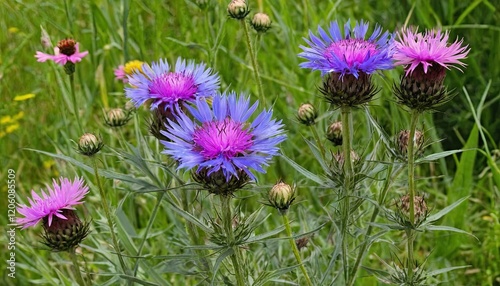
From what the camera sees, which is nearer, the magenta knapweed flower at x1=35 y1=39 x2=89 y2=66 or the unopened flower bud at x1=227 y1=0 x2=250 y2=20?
the unopened flower bud at x1=227 y1=0 x2=250 y2=20

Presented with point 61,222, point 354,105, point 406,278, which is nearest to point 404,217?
point 406,278

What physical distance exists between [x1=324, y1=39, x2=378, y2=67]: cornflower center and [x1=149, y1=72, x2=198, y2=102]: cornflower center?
0.29 meters

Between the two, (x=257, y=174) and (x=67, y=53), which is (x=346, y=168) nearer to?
(x=257, y=174)

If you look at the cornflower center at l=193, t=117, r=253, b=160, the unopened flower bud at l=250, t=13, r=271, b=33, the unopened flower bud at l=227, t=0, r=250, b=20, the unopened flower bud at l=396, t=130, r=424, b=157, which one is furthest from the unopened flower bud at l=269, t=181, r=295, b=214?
the unopened flower bud at l=250, t=13, r=271, b=33

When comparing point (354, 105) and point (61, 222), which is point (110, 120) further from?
point (354, 105)

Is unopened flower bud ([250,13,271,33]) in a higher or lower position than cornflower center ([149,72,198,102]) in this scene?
higher

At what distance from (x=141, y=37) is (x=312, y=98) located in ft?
2.01

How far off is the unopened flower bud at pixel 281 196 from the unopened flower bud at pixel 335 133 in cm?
26

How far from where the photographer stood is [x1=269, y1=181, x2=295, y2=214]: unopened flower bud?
1085mm

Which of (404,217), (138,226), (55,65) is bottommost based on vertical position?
(138,226)

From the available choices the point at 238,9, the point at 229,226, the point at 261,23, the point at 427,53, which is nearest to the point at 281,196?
the point at 229,226

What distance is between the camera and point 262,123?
1.02 metres

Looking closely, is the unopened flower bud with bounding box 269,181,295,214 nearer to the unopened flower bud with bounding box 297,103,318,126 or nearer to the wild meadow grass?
the wild meadow grass

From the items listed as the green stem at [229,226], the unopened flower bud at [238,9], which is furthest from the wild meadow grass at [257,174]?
the unopened flower bud at [238,9]
